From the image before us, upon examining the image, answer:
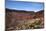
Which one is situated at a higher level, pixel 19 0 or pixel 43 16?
pixel 19 0

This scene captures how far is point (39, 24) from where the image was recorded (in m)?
0.75

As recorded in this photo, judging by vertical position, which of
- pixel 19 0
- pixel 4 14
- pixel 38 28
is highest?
pixel 19 0

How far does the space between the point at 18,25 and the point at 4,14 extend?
0.45ft

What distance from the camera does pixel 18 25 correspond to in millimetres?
717

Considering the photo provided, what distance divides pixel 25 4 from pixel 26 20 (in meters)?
0.13

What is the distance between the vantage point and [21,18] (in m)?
0.73

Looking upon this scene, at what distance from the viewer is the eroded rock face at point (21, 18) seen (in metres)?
0.71

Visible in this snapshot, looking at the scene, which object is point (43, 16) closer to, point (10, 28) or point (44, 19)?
point (44, 19)

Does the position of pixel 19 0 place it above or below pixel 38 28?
above

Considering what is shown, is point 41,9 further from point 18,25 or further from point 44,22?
point 18,25

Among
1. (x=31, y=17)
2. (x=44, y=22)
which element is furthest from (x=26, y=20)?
(x=44, y=22)

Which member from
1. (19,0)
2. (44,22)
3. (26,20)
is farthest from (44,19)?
(19,0)

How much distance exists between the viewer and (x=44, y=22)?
29.7 inches

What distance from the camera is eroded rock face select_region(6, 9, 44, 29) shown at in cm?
71
